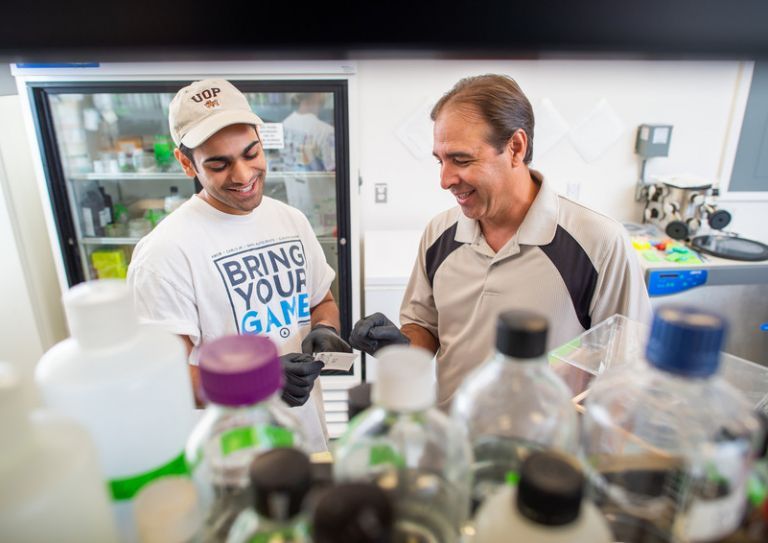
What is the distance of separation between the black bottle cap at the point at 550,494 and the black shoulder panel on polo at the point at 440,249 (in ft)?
3.87

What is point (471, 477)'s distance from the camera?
459mm

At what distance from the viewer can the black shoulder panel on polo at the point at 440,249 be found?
150 centimetres

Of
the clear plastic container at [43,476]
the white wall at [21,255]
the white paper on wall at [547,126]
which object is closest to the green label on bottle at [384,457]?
the clear plastic container at [43,476]

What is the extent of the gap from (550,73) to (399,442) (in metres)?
3.07

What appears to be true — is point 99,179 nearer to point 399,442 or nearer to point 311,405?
point 311,405

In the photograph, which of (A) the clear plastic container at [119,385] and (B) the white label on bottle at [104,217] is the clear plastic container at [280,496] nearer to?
(A) the clear plastic container at [119,385]

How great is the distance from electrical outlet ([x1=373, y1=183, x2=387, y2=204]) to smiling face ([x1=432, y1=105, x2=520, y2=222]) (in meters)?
1.67

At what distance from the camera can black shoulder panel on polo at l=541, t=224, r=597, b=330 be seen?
132cm

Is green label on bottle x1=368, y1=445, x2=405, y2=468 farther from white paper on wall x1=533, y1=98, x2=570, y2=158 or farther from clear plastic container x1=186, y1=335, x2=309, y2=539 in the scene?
white paper on wall x1=533, y1=98, x2=570, y2=158

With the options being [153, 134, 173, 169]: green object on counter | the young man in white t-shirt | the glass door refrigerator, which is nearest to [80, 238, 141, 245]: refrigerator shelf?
the glass door refrigerator

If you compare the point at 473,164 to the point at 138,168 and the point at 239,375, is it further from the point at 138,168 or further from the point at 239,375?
the point at 138,168

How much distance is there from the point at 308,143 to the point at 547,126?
147 cm

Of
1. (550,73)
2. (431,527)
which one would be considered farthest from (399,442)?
(550,73)

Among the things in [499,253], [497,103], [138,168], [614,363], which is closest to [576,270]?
[499,253]
